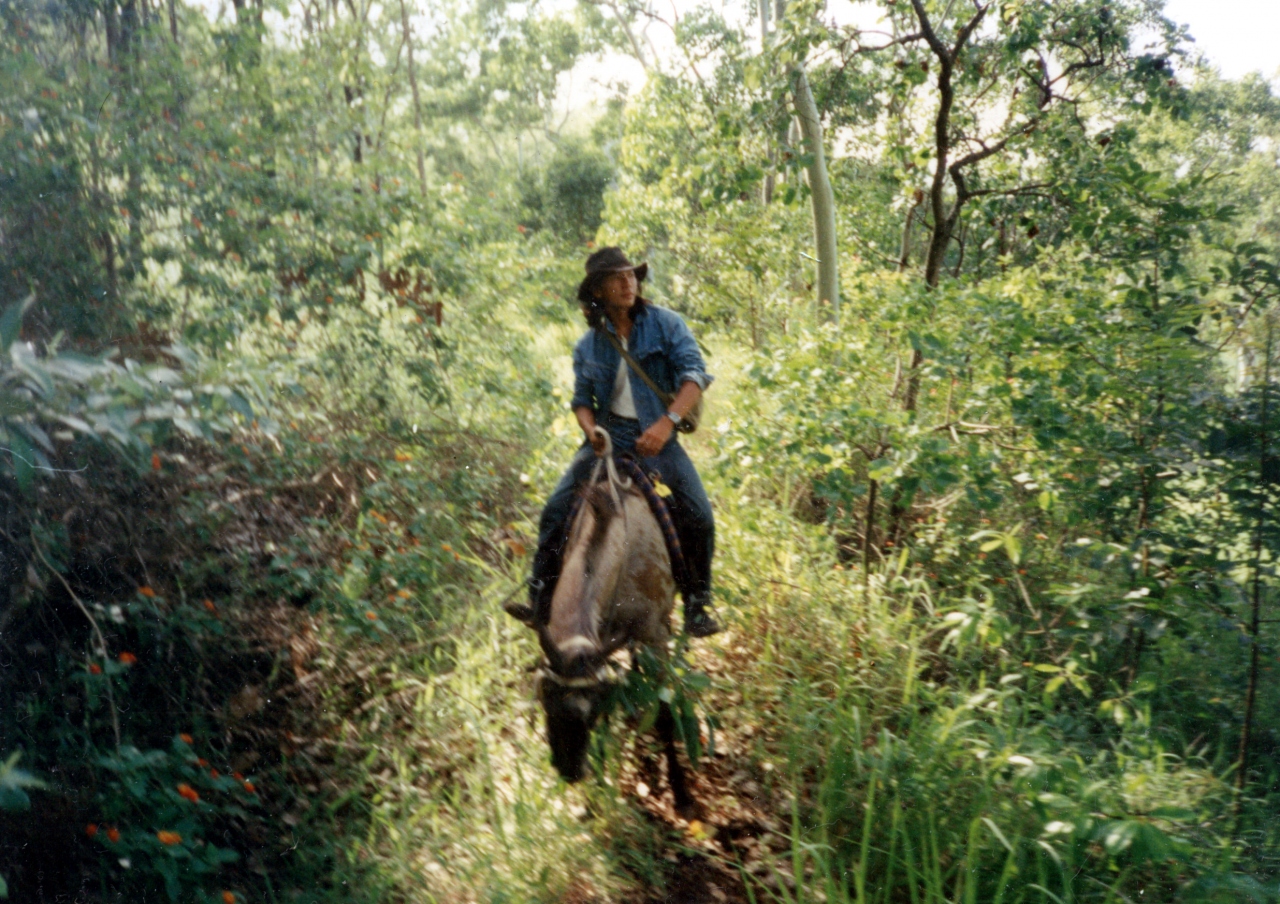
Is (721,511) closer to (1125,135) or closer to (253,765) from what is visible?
(253,765)

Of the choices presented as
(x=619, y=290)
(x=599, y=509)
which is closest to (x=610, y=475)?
(x=599, y=509)

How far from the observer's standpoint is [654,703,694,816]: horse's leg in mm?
3888

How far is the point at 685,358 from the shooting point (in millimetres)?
4309

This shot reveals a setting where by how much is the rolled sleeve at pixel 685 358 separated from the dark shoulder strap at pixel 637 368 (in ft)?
0.28

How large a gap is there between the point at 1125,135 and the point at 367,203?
5.82m

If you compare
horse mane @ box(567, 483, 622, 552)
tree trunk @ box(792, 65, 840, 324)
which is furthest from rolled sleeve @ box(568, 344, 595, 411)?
tree trunk @ box(792, 65, 840, 324)

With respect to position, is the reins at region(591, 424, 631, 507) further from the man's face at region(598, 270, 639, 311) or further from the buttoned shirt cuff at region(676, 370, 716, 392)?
the man's face at region(598, 270, 639, 311)

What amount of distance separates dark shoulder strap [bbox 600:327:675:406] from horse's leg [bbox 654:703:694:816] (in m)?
1.59

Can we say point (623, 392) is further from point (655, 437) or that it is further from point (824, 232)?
point (824, 232)

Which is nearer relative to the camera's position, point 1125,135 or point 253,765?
point 253,765

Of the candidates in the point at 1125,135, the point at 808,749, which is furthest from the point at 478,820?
the point at 1125,135

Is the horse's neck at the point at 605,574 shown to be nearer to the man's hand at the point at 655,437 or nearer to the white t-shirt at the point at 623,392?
the man's hand at the point at 655,437

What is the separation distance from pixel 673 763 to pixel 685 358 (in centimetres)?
209

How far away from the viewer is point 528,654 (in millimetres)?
4887
